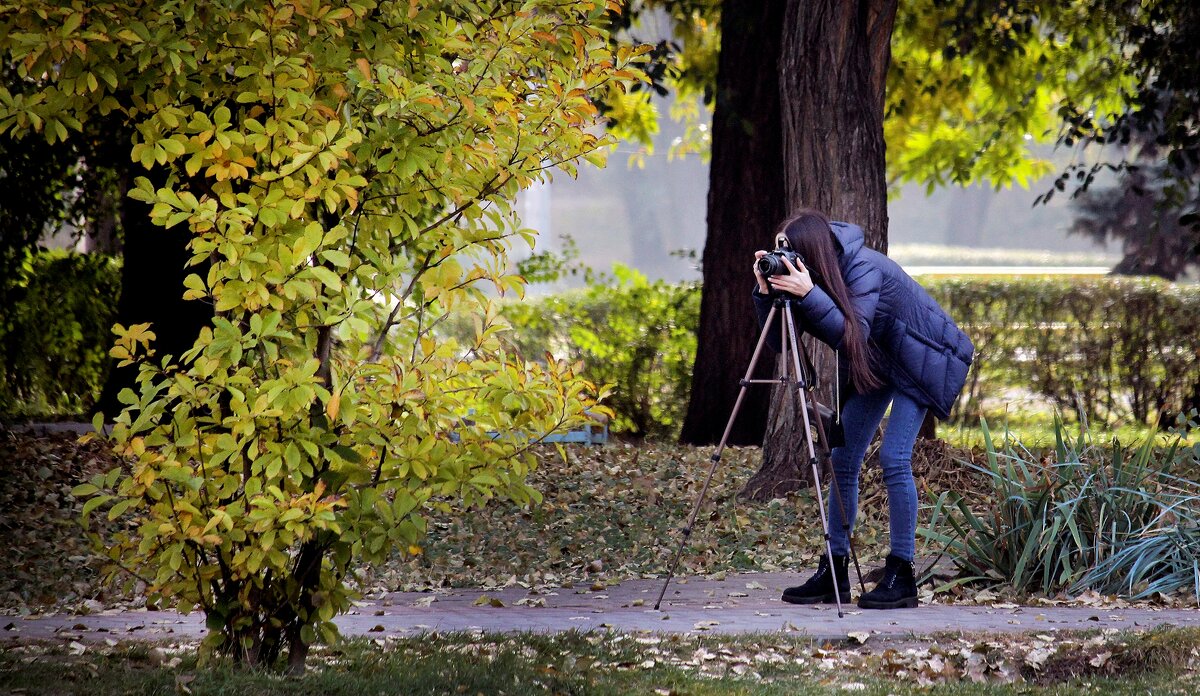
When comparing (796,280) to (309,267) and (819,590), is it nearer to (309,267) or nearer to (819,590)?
(819,590)

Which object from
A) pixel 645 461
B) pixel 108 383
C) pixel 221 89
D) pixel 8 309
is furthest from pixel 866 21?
pixel 8 309

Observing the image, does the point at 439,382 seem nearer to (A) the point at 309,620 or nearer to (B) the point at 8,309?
(A) the point at 309,620

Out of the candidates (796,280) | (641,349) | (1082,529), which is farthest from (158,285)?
(1082,529)

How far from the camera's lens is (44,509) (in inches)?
325

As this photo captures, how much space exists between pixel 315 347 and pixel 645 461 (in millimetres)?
6113

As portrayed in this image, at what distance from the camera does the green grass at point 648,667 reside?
4402 mm

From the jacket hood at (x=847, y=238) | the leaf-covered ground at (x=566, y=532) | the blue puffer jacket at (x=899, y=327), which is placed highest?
the jacket hood at (x=847, y=238)

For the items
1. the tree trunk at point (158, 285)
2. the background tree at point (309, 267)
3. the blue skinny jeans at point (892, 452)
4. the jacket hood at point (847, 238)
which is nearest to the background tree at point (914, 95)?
the blue skinny jeans at point (892, 452)

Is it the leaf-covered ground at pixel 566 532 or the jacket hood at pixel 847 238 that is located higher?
the jacket hood at pixel 847 238

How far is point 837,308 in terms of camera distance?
219 inches

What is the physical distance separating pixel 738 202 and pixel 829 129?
2866 millimetres

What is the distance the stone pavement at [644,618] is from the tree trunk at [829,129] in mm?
2273

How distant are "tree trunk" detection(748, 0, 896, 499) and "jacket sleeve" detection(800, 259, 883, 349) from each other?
3.12m

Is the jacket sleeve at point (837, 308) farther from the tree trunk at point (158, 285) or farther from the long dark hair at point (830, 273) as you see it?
the tree trunk at point (158, 285)
